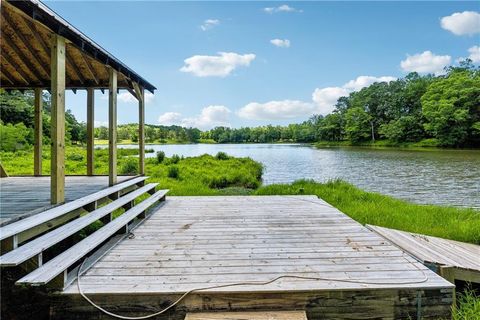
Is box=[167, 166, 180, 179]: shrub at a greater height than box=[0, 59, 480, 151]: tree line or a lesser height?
lesser

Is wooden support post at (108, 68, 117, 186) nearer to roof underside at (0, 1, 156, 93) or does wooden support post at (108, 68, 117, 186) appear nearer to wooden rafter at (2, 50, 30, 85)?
roof underside at (0, 1, 156, 93)

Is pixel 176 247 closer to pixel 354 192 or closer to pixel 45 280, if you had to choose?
pixel 45 280

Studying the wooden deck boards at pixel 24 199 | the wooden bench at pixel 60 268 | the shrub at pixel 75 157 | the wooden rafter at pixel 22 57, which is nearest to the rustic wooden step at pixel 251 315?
the wooden bench at pixel 60 268

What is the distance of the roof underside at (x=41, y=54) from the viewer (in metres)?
2.75

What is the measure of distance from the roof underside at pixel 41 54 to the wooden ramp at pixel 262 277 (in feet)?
7.39

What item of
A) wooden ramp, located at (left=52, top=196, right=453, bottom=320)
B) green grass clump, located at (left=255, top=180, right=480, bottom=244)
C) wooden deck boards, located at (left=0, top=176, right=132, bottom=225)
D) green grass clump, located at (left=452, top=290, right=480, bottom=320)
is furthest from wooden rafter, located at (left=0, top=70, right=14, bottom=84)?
green grass clump, located at (left=452, top=290, right=480, bottom=320)

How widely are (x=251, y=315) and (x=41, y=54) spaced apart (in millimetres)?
5121

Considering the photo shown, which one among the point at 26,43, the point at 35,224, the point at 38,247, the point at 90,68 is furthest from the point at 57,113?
the point at 90,68

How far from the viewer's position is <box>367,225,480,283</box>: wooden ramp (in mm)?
2678

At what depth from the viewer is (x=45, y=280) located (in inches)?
77.4

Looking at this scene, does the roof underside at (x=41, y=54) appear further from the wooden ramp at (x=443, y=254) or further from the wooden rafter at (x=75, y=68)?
the wooden ramp at (x=443, y=254)

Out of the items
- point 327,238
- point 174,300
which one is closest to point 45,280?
point 174,300

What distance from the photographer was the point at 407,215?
5.44 metres

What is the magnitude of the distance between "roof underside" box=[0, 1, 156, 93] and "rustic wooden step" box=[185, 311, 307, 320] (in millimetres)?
2746
